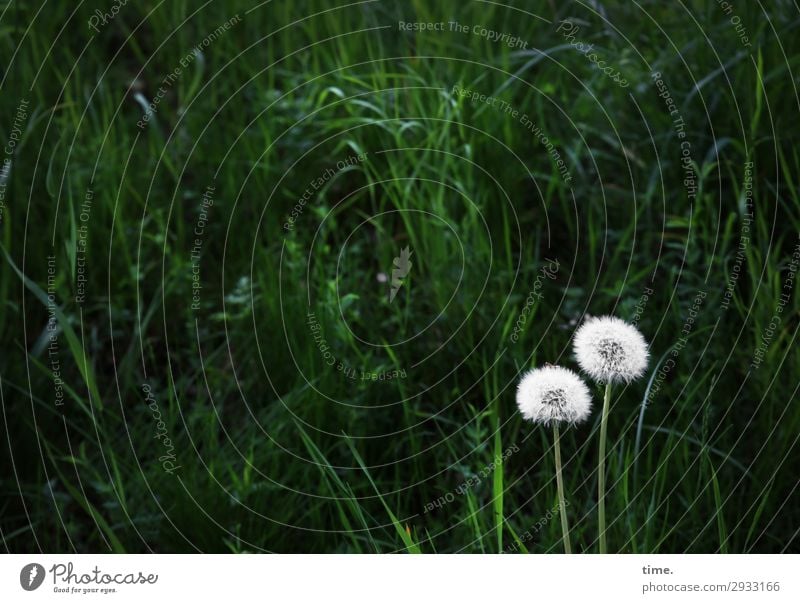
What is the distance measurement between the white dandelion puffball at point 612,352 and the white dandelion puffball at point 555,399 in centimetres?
3

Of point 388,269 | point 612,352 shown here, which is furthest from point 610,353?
point 388,269

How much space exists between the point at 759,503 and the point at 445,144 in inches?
31.1

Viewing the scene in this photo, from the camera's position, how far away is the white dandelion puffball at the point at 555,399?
107cm

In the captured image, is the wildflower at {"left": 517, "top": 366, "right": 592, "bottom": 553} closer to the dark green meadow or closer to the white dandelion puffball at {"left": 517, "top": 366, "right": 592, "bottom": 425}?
the white dandelion puffball at {"left": 517, "top": 366, "right": 592, "bottom": 425}

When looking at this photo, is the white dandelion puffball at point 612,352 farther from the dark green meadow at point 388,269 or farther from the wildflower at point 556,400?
the dark green meadow at point 388,269

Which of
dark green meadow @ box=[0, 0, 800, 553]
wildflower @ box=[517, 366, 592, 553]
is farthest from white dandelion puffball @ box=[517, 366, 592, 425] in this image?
dark green meadow @ box=[0, 0, 800, 553]

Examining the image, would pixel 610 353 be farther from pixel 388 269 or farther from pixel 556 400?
pixel 388 269

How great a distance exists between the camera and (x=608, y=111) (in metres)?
1.52

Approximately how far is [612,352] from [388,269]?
47 centimetres

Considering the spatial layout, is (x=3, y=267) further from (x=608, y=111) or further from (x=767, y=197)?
(x=767, y=197)

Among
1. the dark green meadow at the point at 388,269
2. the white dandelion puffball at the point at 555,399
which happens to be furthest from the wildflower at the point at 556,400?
the dark green meadow at the point at 388,269

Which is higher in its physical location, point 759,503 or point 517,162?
point 517,162
